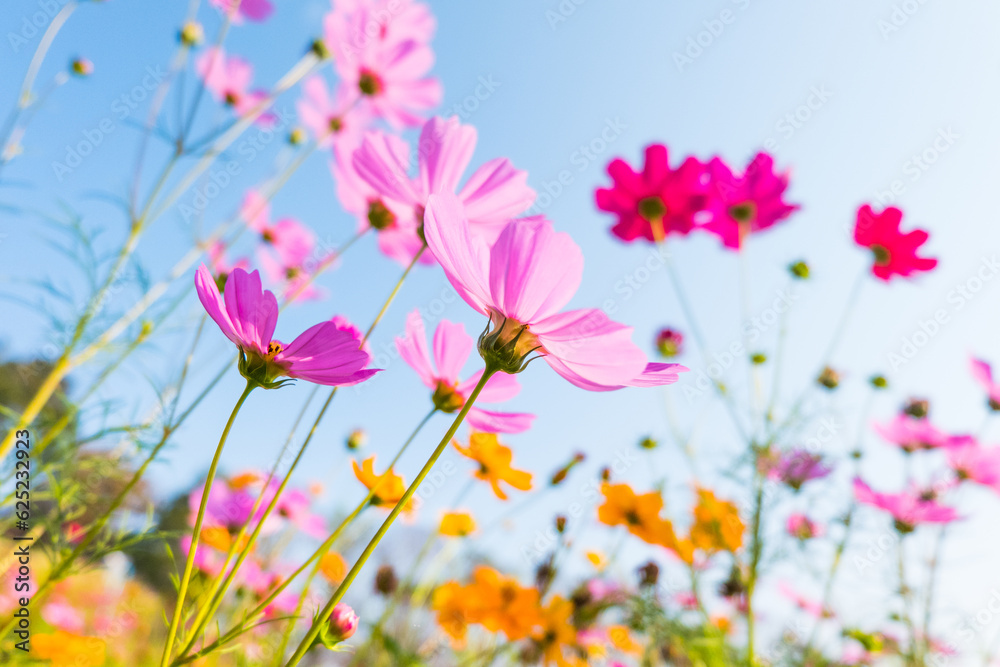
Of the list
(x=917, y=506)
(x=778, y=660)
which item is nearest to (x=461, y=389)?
(x=778, y=660)

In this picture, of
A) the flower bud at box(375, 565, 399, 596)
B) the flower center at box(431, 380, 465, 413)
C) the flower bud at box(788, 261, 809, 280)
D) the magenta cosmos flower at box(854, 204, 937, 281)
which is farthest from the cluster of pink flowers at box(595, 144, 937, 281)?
the flower bud at box(375, 565, 399, 596)

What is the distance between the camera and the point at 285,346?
31 cm

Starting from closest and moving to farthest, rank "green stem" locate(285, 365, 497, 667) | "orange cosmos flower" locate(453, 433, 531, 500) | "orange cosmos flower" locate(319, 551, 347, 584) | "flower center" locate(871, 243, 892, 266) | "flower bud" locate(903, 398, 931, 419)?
"green stem" locate(285, 365, 497, 667) < "orange cosmos flower" locate(453, 433, 531, 500) < "orange cosmos flower" locate(319, 551, 347, 584) < "flower center" locate(871, 243, 892, 266) < "flower bud" locate(903, 398, 931, 419)

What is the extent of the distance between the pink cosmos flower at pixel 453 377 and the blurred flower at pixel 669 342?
0.79 meters

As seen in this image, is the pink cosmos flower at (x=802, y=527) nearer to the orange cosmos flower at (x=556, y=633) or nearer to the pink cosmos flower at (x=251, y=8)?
the orange cosmos flower at (x=556, y=633)

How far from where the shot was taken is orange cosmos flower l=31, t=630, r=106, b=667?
718 millimetres

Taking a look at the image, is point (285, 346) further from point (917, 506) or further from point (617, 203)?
point (917, 506)

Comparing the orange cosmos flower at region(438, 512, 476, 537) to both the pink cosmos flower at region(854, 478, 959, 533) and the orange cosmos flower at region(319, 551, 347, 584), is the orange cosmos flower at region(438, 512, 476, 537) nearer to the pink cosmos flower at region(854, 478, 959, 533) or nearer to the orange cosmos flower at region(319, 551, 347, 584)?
the orange cosmos flower at region(319, 551, 347, 584)

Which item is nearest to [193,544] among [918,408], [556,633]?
[556,633]

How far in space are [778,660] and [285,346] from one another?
111cm

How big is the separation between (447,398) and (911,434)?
3.89 feet

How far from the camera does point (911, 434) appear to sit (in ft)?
3.82

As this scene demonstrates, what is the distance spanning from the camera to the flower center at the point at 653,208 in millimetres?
848

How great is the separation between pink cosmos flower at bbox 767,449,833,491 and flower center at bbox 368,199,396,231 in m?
0.81
